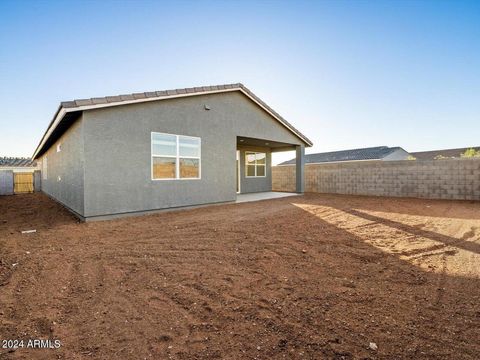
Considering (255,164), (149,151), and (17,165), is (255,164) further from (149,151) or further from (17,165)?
(17,165)

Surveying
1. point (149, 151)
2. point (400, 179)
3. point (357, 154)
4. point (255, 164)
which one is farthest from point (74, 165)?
point (357, 154)

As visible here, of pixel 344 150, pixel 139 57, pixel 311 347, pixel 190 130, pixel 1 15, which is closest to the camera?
pixel 311 347

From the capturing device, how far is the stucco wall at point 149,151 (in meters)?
6.79

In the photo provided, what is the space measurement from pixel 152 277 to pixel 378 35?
1354cm

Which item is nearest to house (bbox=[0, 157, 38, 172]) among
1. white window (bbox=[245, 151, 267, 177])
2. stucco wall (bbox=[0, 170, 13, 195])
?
stucco wall (bbox=[0, 170, 13, 195])

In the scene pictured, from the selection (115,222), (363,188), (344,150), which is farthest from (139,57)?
(344,150)

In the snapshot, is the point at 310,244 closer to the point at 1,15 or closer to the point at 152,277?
the point at 152,277

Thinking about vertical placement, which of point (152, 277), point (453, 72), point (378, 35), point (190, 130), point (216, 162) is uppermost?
point (378, 35)

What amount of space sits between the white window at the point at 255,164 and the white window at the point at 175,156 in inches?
263

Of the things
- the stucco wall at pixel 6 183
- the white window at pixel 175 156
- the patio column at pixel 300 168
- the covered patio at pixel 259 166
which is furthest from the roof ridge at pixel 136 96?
the stucco wall at pixel 6 183

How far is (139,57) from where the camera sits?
420 inches

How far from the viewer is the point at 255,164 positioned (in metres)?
15.8

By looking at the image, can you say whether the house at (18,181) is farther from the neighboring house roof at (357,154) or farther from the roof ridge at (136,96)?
the neighboring house roof at (357,154)

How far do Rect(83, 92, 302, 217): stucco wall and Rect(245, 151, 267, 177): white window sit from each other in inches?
163
